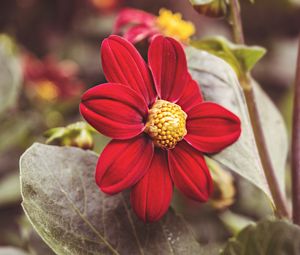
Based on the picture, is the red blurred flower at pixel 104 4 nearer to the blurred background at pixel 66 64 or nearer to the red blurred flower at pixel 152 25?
the blurred background at pixel 66 64

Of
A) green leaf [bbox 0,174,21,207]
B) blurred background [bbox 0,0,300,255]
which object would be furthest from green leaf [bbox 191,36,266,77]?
green leaf [bbox 0,174,21,207]

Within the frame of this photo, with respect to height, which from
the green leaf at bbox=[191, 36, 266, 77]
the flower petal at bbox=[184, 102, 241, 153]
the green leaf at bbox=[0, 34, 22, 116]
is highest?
the green leaf at bbox=[191, 36, 266, 77]

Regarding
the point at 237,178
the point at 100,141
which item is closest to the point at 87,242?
the point at 100,141

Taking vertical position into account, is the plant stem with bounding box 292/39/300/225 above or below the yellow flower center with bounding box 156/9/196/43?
below

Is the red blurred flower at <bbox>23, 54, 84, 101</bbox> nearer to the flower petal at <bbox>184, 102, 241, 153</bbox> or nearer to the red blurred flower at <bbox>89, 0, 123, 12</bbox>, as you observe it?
the red blurred flower at <bbox>89, 0, 123, 12</bbox>

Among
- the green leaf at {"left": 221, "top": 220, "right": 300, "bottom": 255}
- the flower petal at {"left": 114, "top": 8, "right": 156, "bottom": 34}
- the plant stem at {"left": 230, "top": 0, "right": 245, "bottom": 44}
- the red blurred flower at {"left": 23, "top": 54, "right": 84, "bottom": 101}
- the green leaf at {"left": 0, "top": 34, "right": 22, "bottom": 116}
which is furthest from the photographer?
the red blurred flower at {"left": 23, "top": 54, "right": 84, "bottom": 101}

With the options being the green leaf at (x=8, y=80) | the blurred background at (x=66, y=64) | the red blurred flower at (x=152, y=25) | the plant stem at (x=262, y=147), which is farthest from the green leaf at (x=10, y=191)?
the plant stem at (x=262, y=147)
